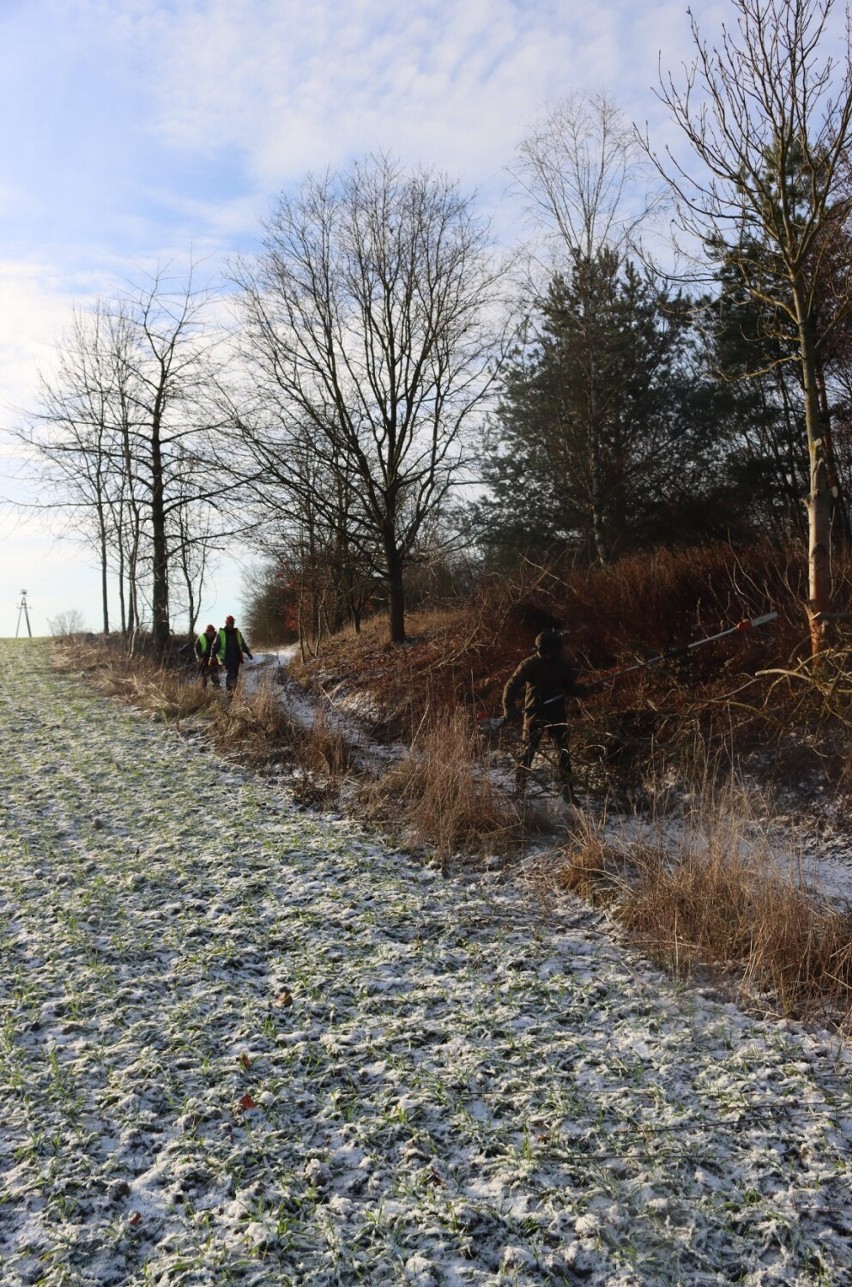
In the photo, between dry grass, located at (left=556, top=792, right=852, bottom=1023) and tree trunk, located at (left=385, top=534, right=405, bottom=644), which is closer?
dry grass, located at (left=556, top=792, right=852, bottom=1023)

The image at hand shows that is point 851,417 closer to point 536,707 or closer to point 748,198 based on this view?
point 748,198

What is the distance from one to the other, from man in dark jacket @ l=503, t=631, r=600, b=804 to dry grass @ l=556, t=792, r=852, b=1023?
7.78 feet

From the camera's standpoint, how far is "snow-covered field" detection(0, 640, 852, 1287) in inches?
112

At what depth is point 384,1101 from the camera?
362 cm

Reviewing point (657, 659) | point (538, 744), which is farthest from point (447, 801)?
point (657, 659)

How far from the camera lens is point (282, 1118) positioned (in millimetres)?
3514

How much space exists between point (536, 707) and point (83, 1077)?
5.62m

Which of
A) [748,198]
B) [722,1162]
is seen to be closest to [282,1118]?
[722,1162]

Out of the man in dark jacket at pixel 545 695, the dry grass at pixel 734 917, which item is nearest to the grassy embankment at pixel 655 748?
the dry grass at pixel 734 917

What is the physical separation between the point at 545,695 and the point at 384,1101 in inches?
209

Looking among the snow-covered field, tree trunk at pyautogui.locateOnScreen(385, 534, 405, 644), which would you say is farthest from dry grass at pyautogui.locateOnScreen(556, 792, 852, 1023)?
tree trunk at pyautogui.locateOnScreen(385, 534, 405, 644)

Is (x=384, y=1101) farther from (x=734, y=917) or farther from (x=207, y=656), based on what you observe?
(x=207, y=656)

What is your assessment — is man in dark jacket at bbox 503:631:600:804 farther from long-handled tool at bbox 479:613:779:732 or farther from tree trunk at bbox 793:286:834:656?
tree trunk at bbox 793:286:834:656

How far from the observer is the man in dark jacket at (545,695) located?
27.7 ft
